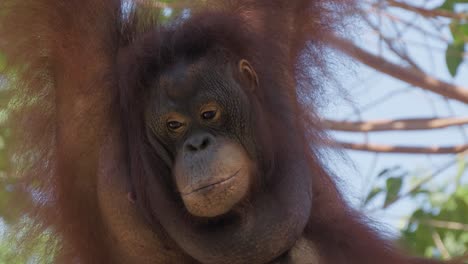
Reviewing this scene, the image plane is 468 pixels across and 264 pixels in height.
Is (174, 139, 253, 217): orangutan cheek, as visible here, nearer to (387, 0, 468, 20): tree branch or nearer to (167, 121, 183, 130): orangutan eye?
(167, 121, 183, 130): orangutan eye

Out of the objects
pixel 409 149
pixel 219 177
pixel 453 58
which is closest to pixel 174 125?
pixel 219 177

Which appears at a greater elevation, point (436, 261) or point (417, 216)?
point (436, 261)

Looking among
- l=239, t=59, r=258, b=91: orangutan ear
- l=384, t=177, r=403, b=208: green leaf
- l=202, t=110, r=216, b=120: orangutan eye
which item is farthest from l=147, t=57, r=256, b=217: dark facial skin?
l=384, t=177, r=403, b=208: green leaf

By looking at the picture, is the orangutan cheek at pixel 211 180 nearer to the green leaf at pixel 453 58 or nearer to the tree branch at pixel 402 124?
the green leaf at pixel 453 58

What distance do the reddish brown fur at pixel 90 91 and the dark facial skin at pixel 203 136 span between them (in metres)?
0.13

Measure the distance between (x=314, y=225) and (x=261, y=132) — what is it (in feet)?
1.79

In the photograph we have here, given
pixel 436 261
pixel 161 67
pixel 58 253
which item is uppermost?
pixel 161 67

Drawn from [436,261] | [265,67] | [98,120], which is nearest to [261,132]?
[265,67]

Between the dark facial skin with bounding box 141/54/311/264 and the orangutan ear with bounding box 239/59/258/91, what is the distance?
0.06 metres

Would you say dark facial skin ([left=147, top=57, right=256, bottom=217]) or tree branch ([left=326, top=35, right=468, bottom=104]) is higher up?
dark facial skin ([left=147, top=57, right=256, bottom=217])

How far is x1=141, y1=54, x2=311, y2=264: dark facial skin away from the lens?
3246mm

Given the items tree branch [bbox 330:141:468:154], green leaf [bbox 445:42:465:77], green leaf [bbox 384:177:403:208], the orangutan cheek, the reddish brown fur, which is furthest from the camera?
tree branch [bbox 330:141:468:154]

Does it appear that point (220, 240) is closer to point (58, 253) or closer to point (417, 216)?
point (58, 253)

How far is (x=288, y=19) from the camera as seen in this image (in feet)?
13.3
